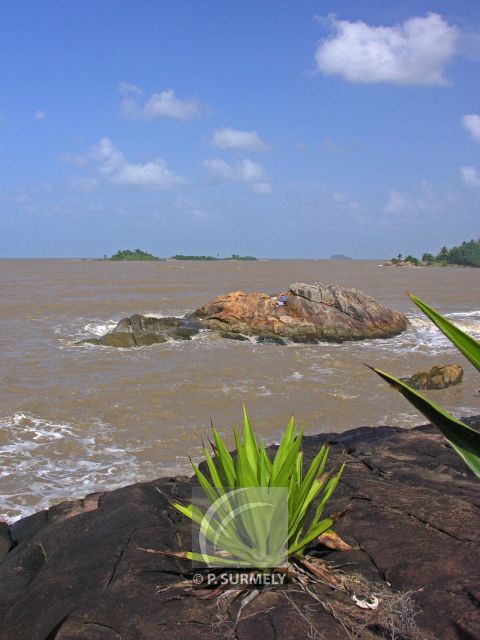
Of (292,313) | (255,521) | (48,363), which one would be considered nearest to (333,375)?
(292,313)

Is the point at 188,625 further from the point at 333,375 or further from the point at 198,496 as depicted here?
the point at 333,375

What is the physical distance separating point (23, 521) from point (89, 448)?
9.50ft

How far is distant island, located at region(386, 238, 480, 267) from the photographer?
102519 mm

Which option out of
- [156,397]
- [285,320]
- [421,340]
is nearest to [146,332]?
[285,320]

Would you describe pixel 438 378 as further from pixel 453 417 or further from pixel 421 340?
pixel 453 417

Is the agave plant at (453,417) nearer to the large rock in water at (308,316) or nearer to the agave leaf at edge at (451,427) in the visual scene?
the agave leaf at edge at (451,427)

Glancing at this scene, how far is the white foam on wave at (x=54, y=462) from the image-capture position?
20.7 feet

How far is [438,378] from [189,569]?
9.31m

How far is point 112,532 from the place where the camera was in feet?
12.2

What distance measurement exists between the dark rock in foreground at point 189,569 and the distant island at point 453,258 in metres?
99.6

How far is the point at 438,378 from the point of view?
1139cm

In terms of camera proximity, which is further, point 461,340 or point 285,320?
point 285,320

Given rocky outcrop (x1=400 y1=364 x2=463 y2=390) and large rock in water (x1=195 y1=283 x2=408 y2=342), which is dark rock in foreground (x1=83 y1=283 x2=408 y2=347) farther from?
rocky outcrop (x1=400 y1=364 x2=463 y2=390)

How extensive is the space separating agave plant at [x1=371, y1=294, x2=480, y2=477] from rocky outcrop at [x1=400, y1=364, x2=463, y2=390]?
31.7 feet
